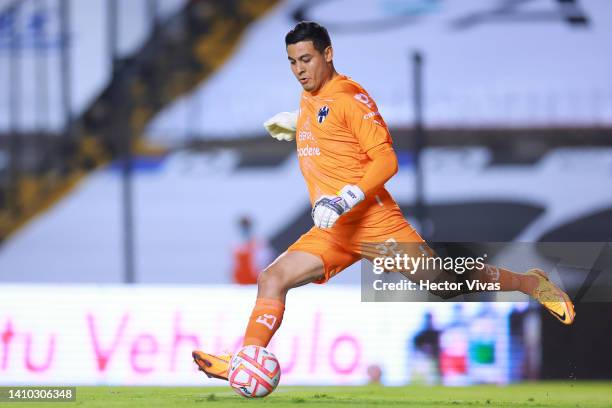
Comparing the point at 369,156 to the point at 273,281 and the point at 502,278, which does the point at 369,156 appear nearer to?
the point at 273,281

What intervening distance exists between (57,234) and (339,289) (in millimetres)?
5155

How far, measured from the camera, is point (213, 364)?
213 inches

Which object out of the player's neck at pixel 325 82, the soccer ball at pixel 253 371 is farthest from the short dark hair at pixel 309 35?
the soccer ball at pixel 253 371

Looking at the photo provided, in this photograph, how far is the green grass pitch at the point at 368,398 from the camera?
5.36 m

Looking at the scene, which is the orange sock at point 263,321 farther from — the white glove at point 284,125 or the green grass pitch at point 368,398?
the white glove at point 284,125

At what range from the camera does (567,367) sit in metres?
7.84

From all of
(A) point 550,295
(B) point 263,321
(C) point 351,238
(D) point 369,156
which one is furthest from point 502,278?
(B) point 263,321

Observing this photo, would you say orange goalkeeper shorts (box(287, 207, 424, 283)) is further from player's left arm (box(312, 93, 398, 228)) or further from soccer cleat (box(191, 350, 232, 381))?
soccer cleat (box(191, 350, 232, 381))

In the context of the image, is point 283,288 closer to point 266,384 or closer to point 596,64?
point 266,384

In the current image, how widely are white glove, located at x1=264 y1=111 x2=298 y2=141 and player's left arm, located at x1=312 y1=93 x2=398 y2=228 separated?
0.46m

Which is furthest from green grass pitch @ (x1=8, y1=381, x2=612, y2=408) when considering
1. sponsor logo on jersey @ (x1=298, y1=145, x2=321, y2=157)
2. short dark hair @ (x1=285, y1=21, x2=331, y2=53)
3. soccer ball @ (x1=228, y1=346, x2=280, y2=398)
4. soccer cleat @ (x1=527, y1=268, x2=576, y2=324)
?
short dark hair @ (x1=285, y1=21, x2=331, y2=53)

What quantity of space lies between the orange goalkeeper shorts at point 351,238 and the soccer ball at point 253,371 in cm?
49

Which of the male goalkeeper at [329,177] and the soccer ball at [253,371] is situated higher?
the male goalkeeper at [329,177]

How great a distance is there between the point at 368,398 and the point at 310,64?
1705mm
